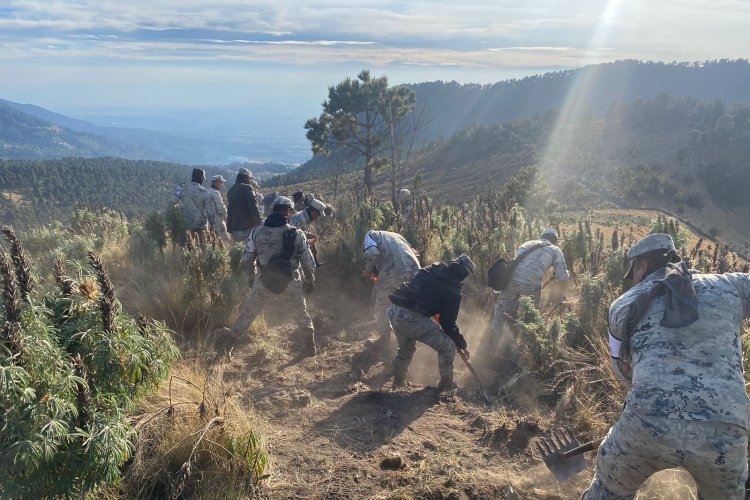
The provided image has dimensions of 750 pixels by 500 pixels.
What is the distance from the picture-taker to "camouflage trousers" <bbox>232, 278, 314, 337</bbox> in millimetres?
5746

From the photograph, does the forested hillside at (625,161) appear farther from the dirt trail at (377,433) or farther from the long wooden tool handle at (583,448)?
the long wooden tool handle at (583,448)

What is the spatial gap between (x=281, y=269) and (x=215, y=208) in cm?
393

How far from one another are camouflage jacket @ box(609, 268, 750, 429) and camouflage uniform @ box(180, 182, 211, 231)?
7670 mm

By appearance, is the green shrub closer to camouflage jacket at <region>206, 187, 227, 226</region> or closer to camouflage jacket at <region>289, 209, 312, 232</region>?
camouflage jacket at <region>289, 209, 312, 232</region>

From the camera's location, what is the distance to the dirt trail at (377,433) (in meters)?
3.37

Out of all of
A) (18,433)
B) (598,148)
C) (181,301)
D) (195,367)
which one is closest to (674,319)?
(18,433)

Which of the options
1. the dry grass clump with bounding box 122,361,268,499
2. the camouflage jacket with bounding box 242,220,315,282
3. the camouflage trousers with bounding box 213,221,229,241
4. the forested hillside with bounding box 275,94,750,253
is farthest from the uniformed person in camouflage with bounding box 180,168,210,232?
the forested hillside with bounding box 275,94,750,253

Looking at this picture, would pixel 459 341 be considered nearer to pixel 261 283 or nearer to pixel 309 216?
pixel 261 283

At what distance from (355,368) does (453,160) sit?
71209 mm

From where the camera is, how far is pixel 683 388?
2.50 meters

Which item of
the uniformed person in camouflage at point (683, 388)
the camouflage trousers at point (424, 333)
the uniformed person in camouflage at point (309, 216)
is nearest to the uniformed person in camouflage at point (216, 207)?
the uniformed person in camouflage at point (309, 216)

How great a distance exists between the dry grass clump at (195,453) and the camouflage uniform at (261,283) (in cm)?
232

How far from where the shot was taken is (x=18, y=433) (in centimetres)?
206

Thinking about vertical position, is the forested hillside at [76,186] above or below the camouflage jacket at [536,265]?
below
